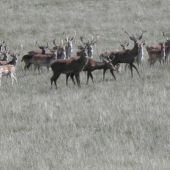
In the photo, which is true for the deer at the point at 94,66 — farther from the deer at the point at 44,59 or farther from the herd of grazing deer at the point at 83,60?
the deer at the point at 44,59

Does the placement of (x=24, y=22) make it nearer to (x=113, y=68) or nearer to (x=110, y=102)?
(x=113, y=68)

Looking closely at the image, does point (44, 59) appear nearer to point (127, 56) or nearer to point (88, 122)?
point (127, 56)

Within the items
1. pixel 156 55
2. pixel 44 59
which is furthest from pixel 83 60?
pixel 156 55

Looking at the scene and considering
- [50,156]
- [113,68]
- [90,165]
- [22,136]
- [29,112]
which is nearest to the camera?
[90,165]

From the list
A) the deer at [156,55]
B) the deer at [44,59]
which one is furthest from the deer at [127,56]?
the deer at [44,59]

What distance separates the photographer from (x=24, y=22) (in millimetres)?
32500

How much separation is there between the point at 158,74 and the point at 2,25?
17230 mm

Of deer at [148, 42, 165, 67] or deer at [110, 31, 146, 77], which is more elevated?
deer at [110, 31, 146, 77]

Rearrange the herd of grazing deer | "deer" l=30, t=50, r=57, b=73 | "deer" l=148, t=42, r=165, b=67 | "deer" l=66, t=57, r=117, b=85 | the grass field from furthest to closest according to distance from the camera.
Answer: "deer" l=148, t=42, r=165, b=67 → "deer" l=30, t=50, r=57, b=73 → "deer" l=66, t=57, r=117, b=85 → the herd of grazing deer → the grass field

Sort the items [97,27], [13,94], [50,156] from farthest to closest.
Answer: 1. [97,27]
2. [13,94]
3. [50,156]

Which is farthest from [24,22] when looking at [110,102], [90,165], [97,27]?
[90,165]

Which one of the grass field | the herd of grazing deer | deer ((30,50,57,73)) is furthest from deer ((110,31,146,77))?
deer ((30,50,57,73))

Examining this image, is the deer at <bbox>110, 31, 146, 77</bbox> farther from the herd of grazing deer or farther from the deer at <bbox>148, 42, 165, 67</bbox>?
the deer at <bbox>148, 42, 165, 67</bbox>

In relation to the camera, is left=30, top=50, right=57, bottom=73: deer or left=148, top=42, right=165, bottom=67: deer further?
left=148, top=42, right=165, bottom=67: deer
